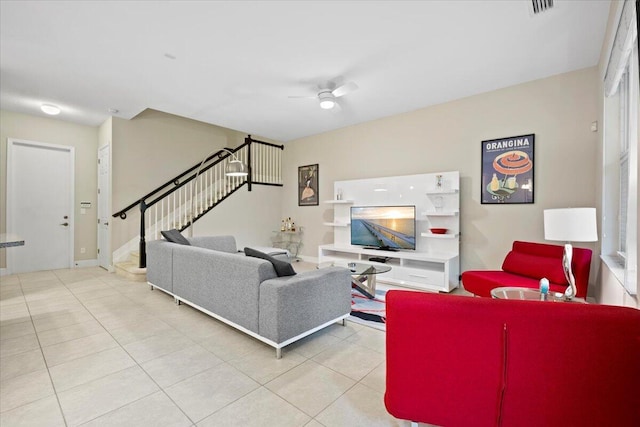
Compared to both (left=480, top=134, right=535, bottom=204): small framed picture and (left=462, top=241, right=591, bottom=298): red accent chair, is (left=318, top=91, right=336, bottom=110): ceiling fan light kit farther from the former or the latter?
(left=462, top=241, right=591, bottom=298): red accent chair

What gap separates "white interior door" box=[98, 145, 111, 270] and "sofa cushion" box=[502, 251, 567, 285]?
6.38 metres

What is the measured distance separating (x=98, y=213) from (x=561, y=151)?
311 inches

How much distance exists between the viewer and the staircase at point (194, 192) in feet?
16.9

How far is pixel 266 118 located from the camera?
550cm

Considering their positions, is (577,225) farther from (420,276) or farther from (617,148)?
(420,276)

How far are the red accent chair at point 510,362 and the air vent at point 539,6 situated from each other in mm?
2588

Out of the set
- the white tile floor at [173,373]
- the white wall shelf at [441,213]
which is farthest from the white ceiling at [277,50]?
the white tile floor at [173,373]

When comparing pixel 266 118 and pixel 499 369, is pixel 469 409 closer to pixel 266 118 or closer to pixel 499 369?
pixel 499 369

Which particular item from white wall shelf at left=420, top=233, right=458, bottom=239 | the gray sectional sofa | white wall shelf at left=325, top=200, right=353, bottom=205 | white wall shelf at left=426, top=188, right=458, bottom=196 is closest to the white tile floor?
the gray sectional sofa

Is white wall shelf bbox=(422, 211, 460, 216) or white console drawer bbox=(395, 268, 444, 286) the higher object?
white wall shelf bbox=(422, 211, 460, 216)

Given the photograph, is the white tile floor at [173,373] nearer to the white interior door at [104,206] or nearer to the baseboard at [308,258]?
the white interior door at [104,206]

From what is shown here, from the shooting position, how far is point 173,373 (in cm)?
208

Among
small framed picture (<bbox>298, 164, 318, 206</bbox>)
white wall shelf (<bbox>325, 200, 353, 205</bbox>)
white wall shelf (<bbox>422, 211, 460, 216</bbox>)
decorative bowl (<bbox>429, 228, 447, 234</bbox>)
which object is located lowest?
decorative bowl (<bbox>429, 228, 447, 234</bbox>)

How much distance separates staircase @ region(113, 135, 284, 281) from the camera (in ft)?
16.9
